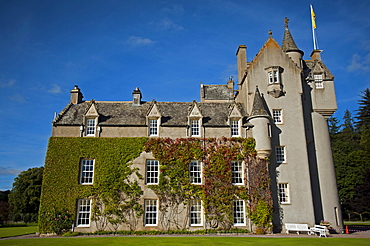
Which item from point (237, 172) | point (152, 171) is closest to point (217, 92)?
point (237, 172)

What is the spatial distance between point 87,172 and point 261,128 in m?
16.3

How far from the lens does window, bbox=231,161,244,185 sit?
25.9 metres

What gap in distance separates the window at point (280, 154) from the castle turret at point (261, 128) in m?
1.59

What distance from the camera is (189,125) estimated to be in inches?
1055

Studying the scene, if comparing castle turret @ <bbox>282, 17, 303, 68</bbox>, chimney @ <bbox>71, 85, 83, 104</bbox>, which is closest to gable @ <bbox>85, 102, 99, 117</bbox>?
chimney @ <bbox>71, 85, 83, 104</bbox>

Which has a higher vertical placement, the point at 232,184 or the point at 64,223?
the point at 232,184

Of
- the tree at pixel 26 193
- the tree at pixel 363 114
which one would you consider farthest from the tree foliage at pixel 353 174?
the tree at pixel 26 193

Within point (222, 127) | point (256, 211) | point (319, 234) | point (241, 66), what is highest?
point (241, 66)

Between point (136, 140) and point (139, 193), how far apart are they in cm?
479

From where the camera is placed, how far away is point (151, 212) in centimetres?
2462

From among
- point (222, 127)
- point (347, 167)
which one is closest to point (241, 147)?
point (222, 127)

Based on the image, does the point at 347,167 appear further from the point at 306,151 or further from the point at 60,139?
the point at 60,139

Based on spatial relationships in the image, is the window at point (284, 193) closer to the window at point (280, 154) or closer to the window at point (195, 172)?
the window at point (280, 154)

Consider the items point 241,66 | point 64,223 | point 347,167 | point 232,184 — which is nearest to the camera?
point 64,223
